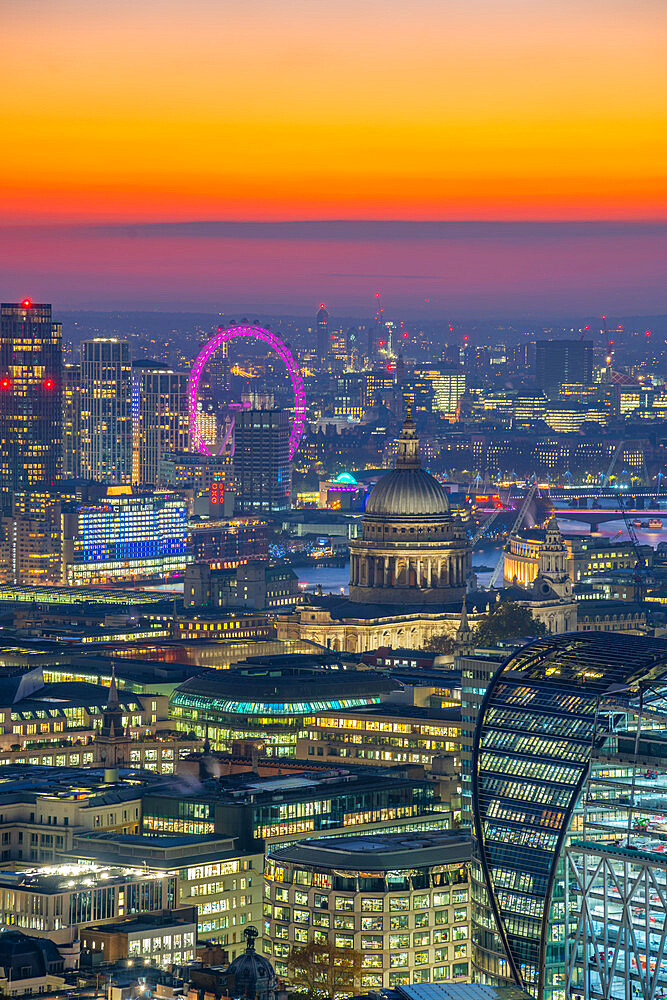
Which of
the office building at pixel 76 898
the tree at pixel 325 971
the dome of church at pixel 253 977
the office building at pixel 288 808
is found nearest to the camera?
the dome of church at pixel 253 977

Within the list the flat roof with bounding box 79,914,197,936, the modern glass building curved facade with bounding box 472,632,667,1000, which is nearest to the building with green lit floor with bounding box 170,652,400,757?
the modern glass building curved facade with bounding box 472,632,667,1000

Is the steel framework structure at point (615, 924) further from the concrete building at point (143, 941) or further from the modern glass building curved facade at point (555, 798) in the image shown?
the concrete building at point (143, 941)

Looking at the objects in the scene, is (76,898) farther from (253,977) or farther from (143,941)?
(253,977)

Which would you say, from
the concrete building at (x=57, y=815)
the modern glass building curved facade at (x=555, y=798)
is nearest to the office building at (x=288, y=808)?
the concrete building at (x=57, y=815)

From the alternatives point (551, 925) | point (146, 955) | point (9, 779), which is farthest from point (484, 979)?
point (9, 779)

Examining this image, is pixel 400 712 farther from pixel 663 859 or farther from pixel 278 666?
pixel 663 859
